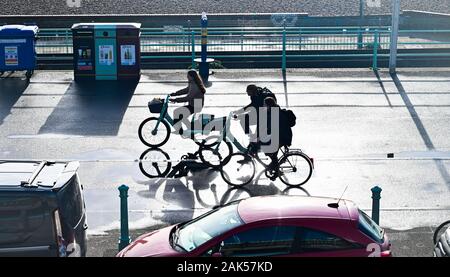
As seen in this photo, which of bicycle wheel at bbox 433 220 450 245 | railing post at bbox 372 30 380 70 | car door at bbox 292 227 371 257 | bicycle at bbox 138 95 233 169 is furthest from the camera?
railing post at bbox 372 30 380 70

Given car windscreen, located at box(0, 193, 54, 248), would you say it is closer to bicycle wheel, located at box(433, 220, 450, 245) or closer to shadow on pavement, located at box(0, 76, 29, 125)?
bicycle wheel, located at box(433, 220, 450, 245)

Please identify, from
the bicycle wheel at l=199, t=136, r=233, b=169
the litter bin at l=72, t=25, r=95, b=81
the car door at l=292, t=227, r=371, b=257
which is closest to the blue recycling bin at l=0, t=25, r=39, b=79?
the litter bin at l=72, t=25, r=95, b=81

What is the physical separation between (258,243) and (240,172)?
593cm

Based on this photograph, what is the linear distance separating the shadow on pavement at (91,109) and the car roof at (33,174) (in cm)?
767

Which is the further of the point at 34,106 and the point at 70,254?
the point at 34,106

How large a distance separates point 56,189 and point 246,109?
6.43 meters

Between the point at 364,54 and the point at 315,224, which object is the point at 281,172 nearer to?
the point at 315,224

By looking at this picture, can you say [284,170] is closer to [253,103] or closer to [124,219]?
[253,103]

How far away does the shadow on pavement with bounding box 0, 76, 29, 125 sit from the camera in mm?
20250

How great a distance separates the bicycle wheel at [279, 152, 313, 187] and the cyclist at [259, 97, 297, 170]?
16cm

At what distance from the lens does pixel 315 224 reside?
900cm

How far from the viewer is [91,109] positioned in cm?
2047

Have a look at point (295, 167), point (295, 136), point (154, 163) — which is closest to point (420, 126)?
point (295, 136)
